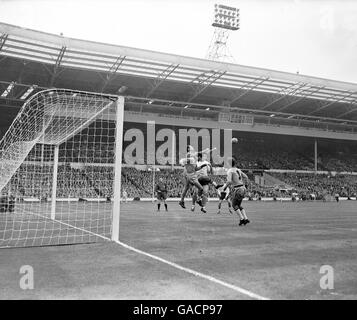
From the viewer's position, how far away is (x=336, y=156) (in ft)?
227

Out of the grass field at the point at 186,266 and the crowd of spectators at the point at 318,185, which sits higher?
the crowd of spectators at the point at 318,185

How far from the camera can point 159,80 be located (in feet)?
148

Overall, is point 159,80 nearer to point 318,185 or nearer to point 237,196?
point 318,185

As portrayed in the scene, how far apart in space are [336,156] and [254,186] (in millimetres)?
22460

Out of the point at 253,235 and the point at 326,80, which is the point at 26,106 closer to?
the point at 253,235

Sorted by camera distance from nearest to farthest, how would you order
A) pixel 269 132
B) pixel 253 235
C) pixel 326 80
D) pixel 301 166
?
pixel 253 235 < pixel 326 80 < pixel 269 132 < pixel 301 166

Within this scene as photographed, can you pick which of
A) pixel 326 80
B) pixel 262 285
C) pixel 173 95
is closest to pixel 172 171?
pixel 173 95

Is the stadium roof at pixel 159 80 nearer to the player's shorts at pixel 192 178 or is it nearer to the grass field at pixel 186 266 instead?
the player's shorts at pixel 192 178

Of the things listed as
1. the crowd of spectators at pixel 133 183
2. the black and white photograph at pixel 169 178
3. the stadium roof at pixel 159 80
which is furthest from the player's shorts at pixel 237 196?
the stadium roof at pixel 159 80

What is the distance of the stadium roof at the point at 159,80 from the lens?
122ft

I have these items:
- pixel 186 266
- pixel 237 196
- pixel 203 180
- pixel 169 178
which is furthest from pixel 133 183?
pixel 186 266

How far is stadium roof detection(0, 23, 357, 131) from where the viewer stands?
37062 mm
